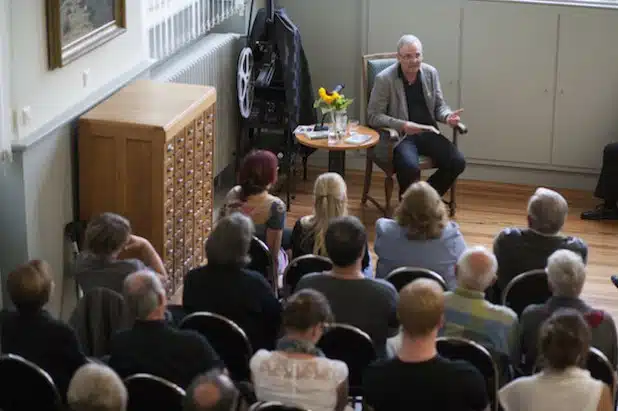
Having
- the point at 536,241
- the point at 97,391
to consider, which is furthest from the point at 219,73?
the point at 97,391

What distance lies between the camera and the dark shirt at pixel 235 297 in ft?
14.6

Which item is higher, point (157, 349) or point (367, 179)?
point (157, 349)

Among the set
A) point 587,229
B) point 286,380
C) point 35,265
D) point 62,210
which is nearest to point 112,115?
point 62,210

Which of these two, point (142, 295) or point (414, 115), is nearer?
point (142, 295)

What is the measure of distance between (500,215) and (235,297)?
380cm

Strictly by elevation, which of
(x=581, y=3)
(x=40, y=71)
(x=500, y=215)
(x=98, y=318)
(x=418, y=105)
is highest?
(x=581, y=3)

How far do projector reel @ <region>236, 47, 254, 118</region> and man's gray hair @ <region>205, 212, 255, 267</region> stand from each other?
11.4ft

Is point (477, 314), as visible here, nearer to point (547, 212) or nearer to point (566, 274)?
point (566, 274)

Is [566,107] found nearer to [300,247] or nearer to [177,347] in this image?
[300,247]

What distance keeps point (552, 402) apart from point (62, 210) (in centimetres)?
288

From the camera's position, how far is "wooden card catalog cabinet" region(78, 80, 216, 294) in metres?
5.65

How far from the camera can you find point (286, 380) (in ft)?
12.0

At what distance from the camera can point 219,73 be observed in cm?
789

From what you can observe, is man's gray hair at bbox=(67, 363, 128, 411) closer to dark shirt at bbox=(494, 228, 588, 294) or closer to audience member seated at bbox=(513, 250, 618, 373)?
audience member seated at bbox=(513, 250, 618, 373)
